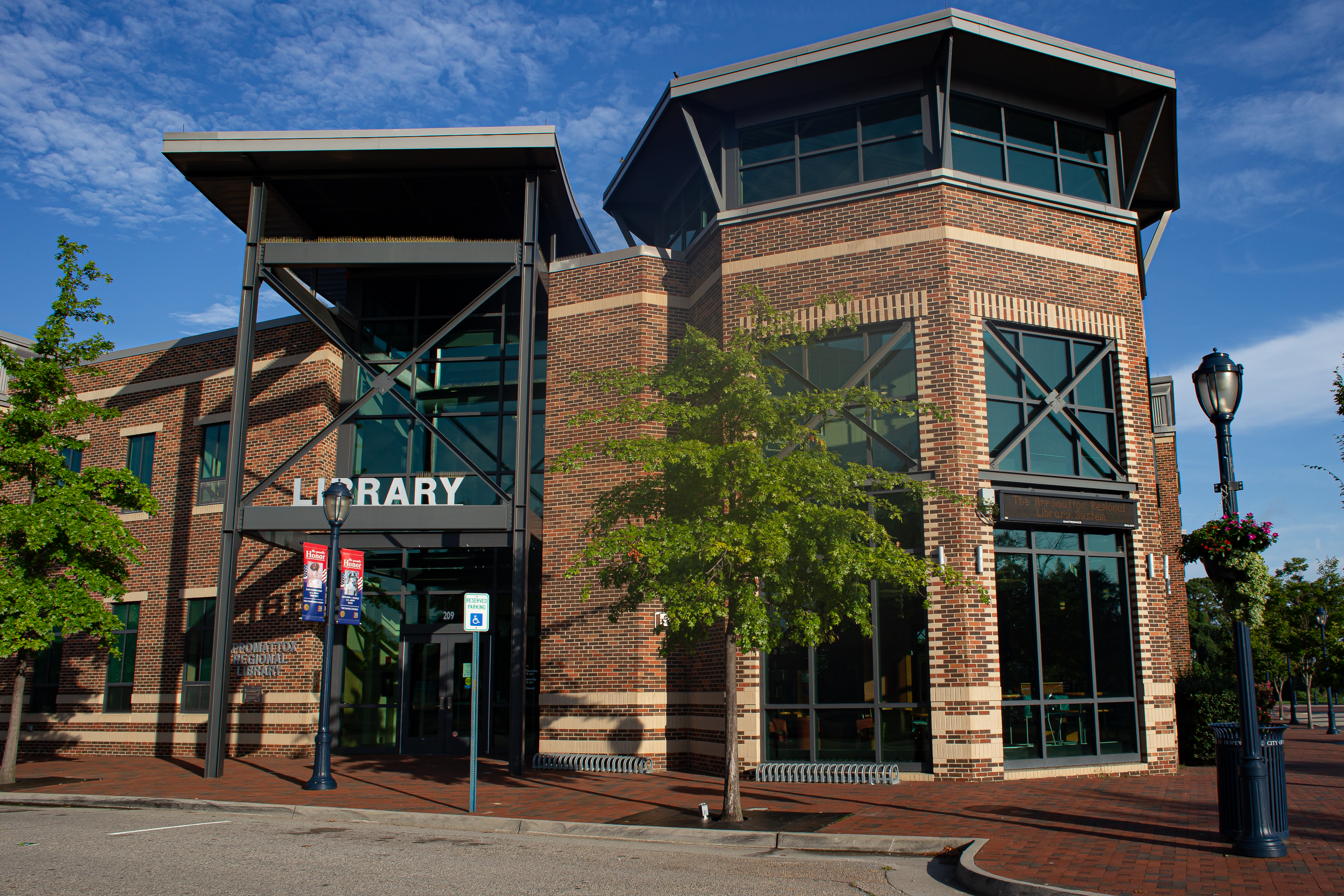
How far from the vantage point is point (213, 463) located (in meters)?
21.7

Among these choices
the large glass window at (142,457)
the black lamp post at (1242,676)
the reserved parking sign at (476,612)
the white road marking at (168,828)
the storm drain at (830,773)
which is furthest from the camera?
the large glass window at (142,457)

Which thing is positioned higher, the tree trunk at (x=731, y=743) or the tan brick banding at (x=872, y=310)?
the tan brick banding at (x=872, y=310)

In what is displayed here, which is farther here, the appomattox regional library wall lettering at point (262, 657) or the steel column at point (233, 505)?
the appomattox regional library wall lettering at point (262, 657)

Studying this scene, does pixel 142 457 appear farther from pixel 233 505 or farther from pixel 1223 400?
pixel 1223 400

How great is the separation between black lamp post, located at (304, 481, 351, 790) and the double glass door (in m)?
4.62

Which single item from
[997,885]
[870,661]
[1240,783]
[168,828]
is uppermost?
[870,661]

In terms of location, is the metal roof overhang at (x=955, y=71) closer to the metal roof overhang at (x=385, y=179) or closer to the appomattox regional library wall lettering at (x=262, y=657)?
the metal roof overhang at (x=385, y=179)

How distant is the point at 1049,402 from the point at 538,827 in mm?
10574

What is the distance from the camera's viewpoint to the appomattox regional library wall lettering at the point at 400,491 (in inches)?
711

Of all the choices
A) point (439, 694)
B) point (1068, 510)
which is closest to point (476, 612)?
point (439, 694)

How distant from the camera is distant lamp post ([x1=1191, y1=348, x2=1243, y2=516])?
9891 millimetres

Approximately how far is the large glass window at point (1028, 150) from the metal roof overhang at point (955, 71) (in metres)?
0.45

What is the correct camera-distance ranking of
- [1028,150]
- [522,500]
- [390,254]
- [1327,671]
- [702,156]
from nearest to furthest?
[1028,150], [522,500], [702,156], [390,254], [1327,671]

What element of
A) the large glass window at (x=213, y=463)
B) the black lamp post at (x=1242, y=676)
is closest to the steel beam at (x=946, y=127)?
the black lamp post at (x=1242, y=676)
